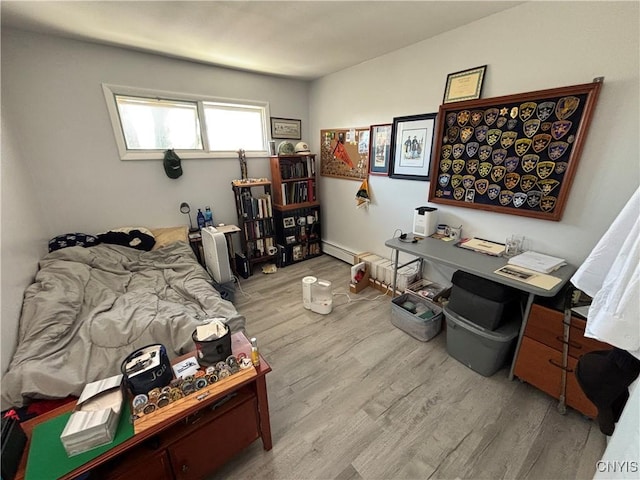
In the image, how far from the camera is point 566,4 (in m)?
1.50

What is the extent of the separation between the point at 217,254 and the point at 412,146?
223 centimetres

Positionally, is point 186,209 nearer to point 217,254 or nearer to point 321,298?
point 217,254

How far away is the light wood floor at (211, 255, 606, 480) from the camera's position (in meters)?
1.25

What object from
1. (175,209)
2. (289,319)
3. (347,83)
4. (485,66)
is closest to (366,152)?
(347,83)

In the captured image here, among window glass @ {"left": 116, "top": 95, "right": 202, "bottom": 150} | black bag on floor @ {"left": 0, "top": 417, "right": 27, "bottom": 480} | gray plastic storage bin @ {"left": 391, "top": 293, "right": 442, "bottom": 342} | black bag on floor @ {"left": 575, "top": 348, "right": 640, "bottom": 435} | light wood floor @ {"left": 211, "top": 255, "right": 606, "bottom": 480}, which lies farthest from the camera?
window glass @ {"left": 116, "top": 95, "right": 202, "bottom": 150}

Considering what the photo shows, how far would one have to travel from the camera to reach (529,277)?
4.99ft

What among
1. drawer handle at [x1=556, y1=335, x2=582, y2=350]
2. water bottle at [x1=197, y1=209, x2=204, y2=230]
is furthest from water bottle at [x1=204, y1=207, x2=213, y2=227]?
drawer handle at [x1=556, y1=335, x2=582, y2=350]

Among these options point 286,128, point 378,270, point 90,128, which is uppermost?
point 286,128

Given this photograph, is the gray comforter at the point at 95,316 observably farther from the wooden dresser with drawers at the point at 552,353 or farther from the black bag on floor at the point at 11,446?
the wooden dresser with drawers at the point at 552,353

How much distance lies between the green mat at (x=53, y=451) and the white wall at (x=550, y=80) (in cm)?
253

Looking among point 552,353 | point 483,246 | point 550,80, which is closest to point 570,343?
point 552,353

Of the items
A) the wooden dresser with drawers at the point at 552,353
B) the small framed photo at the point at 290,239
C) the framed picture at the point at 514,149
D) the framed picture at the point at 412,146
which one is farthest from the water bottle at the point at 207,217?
the wooden dresser with drawers at the point at 552,353

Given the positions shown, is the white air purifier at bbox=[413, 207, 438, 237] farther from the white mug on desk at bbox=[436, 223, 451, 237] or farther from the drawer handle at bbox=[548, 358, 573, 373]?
the drawer handle at bbox=[548, 358, 573, 373]

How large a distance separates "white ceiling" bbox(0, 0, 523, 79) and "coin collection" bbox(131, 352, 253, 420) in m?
2.14
